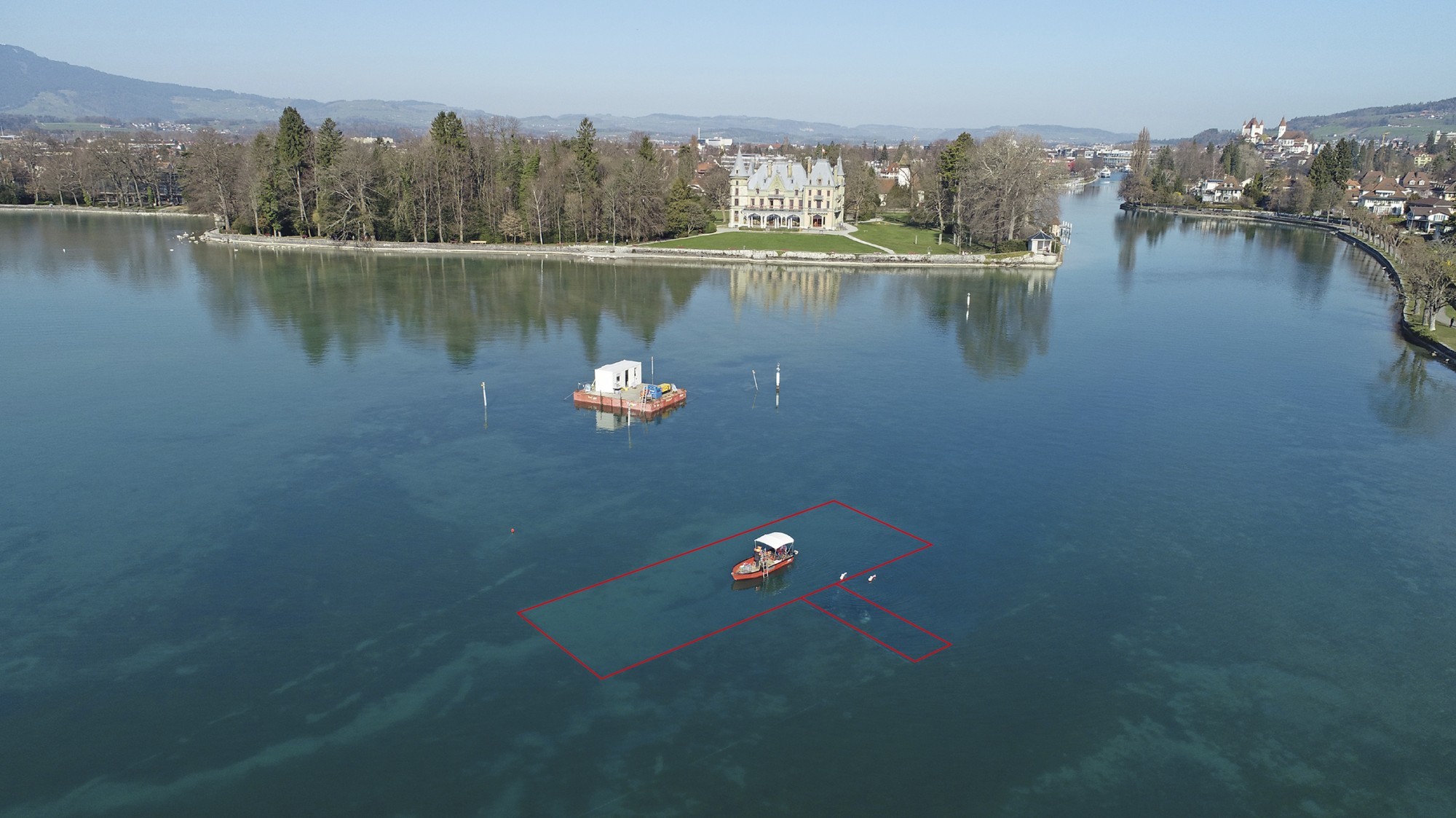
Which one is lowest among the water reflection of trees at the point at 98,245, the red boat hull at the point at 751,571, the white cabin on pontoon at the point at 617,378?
the red boat hull at the point at 751,571

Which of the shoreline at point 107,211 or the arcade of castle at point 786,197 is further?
the shoreline at point 107,211

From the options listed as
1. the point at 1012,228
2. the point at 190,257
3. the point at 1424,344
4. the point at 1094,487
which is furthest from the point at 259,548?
the point at 1012,228

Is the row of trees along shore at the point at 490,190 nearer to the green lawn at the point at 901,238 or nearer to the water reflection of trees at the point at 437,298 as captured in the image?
the green lawn at the point at 901,238

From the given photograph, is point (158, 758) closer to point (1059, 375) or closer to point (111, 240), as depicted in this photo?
point (1059, 375)

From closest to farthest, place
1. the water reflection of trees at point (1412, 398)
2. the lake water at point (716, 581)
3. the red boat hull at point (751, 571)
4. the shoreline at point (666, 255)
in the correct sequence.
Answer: the lake water at point (716, 581) → the red boat hull at point (751, 571) → the water reflection of trees at point (1412, 398) → the shoreline at point (666, 255)

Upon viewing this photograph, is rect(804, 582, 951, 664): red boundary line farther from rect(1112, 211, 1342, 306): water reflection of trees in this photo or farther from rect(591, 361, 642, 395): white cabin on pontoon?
rect(1112, 211, 1342, 306): water reflection of trees

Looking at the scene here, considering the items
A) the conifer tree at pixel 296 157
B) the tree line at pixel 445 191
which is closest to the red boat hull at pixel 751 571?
the tree line at pixel 445 191
